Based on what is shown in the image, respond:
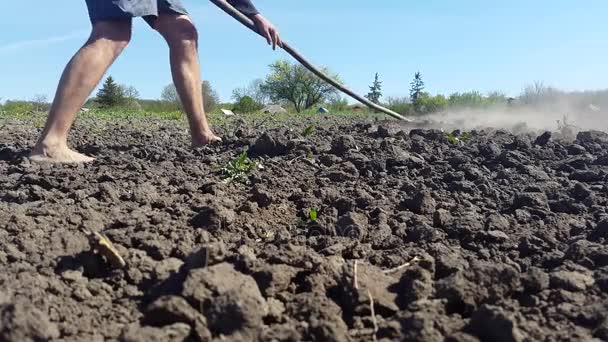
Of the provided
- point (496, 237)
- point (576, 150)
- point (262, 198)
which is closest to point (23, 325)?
point (262, 198)

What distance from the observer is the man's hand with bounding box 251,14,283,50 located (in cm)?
466

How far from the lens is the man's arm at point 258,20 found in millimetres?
4664

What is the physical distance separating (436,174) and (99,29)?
2.03 m

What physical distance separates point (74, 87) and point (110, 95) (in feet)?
132

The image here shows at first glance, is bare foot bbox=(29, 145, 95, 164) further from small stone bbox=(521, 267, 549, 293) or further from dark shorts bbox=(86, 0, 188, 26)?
small stone bbox=(521, 267, 549, 293)

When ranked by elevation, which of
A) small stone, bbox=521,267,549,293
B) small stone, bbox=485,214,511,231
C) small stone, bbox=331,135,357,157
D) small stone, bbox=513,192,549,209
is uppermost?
small stone, bbox=331,135,357,157

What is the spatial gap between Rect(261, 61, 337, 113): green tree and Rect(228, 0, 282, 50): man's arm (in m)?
46.4

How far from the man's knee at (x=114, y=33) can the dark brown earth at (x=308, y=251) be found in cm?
66

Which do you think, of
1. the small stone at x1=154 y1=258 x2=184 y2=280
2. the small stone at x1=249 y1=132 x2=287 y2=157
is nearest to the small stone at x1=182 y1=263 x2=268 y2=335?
the small stone at x1=154 y1=258 x2=184 y2=280

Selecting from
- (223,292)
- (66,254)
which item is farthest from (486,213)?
(66,254)

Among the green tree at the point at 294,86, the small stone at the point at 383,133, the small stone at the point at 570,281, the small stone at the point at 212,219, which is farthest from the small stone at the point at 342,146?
the green tree at the point at 294,86

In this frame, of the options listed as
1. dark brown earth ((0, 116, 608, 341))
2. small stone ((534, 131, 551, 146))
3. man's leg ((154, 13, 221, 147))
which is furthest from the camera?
small stone ((534, 131, 551, 146))

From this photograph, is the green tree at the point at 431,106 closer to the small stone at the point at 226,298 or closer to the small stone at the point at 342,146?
the small stone at the point at 342,146

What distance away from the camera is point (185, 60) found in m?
4.23
